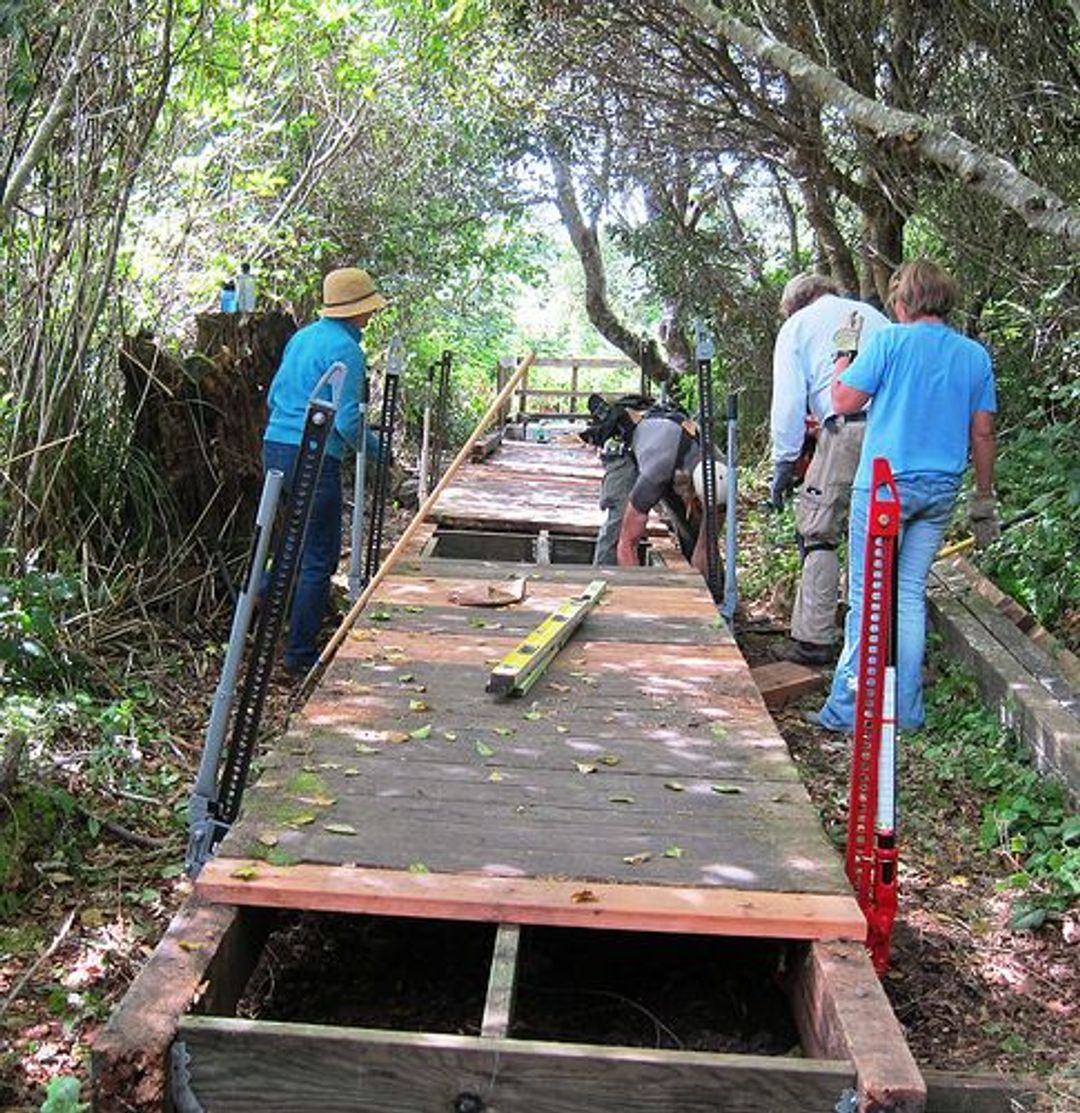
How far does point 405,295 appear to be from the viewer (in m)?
15.7

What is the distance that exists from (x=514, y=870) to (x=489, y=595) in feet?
9.12

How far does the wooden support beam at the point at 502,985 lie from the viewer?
2.59 meters

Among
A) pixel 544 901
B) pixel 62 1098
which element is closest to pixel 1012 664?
pixel 544 901

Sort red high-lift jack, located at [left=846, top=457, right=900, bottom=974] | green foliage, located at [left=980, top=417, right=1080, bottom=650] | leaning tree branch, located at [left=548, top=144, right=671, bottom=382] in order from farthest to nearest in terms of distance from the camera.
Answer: leaning tree branch, located at [left=548, top=144, right=671, bottom=382], green foliage, located at [left=980, top=417, right=1080, bottom=650], red high-lift jack, located at [left=846, top=457, right=900, bottom=974]

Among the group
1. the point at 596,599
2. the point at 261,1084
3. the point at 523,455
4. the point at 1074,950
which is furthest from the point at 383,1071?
the point at 523,455

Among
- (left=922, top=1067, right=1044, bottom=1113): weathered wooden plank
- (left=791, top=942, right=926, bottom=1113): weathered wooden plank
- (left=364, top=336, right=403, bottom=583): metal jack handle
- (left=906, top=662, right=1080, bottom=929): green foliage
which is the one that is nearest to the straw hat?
(left=364, top=336, right=403, bottom=583): metal jack handle

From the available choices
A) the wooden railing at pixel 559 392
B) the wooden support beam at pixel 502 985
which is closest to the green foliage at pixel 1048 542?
the wooden support beam at pixel 502 985

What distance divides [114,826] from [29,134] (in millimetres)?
2796

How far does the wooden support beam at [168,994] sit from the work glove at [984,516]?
11.9 ft

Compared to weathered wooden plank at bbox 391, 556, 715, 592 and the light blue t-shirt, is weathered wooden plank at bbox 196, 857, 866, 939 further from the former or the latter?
weathered wooden plank at bbox 391, 556, 715, 592

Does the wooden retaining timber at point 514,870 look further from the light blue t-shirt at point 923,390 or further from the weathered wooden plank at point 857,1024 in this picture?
the light blue t-shirt at point 923,390

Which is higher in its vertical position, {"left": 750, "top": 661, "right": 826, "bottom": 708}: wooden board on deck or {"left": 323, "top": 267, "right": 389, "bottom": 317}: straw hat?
{"left": 323, "top": 267, "right": 389, "bottom": 317}: straw hat

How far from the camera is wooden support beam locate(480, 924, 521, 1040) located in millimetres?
2594

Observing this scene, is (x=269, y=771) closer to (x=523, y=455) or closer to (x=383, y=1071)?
(x=383, y=1071)
